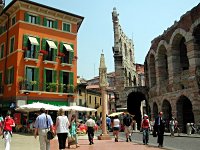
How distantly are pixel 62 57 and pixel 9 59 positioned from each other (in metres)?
5.36

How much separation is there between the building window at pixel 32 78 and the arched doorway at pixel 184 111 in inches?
521

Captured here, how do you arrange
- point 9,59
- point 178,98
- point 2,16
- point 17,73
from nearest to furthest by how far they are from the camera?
point 178,98, point 17,73, point 9,59, point 2,16

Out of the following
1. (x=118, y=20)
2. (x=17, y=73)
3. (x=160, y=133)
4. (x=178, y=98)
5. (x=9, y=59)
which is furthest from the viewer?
(x=118, y=20)

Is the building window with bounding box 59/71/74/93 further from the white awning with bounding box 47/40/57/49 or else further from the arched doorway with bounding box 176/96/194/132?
the arched doorway with bounding box 176/96/194/132

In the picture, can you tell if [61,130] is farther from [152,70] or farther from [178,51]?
[152,70]

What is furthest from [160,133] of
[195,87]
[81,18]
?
[81,18]

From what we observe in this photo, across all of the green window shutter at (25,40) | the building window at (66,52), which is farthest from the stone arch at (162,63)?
the green window shutter at (25,40)

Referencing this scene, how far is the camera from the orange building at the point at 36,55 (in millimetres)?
26859

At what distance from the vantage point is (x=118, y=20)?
124 ft

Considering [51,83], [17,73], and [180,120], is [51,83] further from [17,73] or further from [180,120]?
[180,120]

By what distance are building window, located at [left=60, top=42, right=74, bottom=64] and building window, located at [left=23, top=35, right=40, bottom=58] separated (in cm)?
297

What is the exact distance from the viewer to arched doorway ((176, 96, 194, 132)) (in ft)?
80.1

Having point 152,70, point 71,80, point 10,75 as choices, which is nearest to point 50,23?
point 71,80

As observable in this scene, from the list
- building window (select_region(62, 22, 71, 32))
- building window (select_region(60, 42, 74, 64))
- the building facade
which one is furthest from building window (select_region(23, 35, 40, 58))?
the building facade
